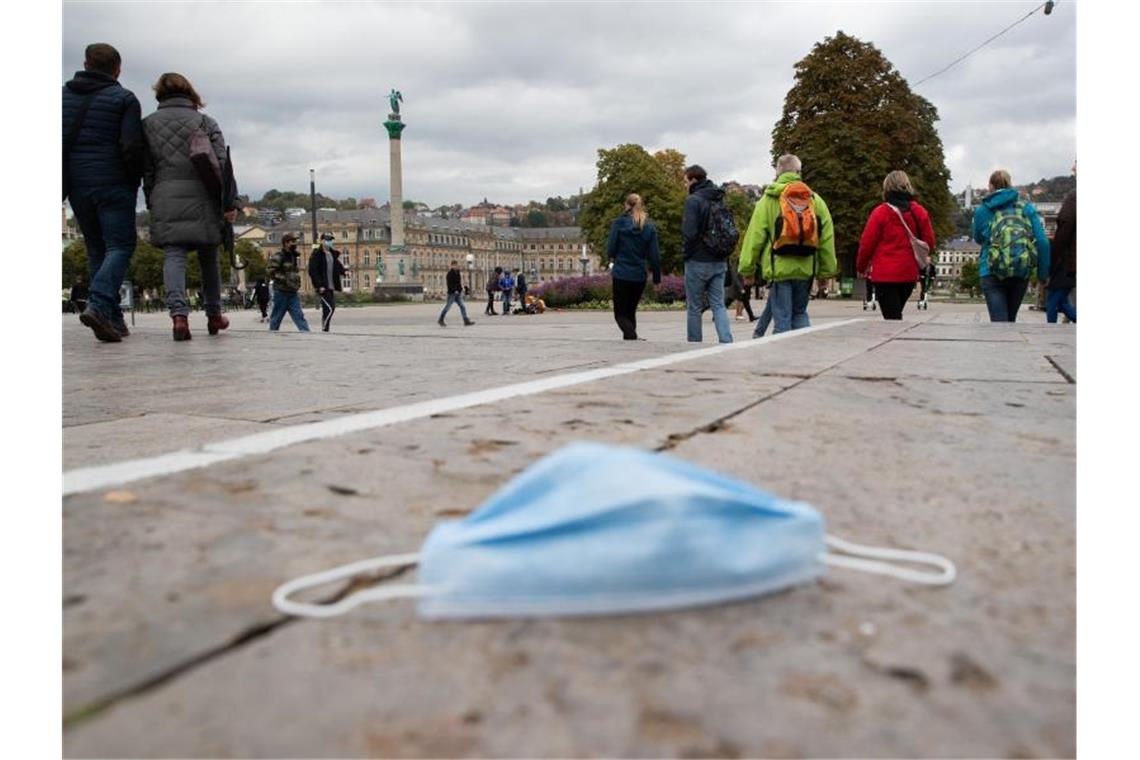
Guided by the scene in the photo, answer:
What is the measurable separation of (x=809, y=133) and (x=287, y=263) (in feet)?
111

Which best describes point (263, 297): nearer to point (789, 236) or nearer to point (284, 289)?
point (284, 289)

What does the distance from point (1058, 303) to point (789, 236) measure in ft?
13.8

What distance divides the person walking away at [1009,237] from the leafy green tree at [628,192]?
178 feet

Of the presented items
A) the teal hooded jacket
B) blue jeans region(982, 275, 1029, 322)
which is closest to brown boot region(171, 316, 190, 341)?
the teal hooded jacket

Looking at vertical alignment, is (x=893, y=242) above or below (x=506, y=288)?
below

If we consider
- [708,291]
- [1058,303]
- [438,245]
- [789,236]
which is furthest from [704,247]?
[438,245]

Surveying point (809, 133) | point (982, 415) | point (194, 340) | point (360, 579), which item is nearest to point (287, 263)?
point (194, 340)

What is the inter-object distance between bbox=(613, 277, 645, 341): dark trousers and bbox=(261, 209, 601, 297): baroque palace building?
106963mm

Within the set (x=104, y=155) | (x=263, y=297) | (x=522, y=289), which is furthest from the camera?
(x=522, y=289)

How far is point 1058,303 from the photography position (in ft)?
34.3

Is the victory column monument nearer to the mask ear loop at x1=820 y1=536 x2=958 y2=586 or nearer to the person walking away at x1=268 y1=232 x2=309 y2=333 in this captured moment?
the person walking away at x1=268 y1=232 x2=309 y2=333

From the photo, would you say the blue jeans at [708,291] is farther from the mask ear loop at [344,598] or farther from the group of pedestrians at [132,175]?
the mask ear loop at [344,598]

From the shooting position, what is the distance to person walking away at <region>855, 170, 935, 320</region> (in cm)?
927

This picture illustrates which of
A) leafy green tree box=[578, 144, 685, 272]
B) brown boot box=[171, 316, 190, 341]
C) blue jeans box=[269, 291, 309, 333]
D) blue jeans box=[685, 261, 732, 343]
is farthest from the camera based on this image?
leafy green tree box=[578, 144, 685, 272]
